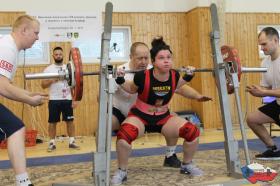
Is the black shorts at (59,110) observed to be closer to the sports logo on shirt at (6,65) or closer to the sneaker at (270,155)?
the sneaker at (270,155)

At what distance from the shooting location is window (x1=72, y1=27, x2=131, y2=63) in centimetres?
753

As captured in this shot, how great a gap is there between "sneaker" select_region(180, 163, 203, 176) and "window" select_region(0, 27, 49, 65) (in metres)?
4.59

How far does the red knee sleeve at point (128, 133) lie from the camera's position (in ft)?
10.2

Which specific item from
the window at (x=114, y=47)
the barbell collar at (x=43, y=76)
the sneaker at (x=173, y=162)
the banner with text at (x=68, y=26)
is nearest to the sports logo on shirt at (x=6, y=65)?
the barbell collar at (x=43, y=76)

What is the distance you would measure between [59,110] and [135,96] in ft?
7.73

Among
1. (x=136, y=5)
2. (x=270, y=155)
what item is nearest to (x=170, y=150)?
(x=270, y=155)

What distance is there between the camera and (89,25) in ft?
22.8

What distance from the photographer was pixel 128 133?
3104mm

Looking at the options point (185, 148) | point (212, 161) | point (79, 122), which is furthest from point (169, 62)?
point (79, 122)

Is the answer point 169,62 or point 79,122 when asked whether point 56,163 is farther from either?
point 79,122

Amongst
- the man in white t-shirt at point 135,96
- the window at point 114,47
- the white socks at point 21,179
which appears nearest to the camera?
Answer: the white socks at point 21,179

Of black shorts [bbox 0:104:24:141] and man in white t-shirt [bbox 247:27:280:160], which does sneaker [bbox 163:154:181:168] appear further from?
black shorts [bbox 0:104:24:141]

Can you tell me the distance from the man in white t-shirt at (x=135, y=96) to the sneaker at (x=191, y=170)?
339 millimetres

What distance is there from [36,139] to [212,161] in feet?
11.9
